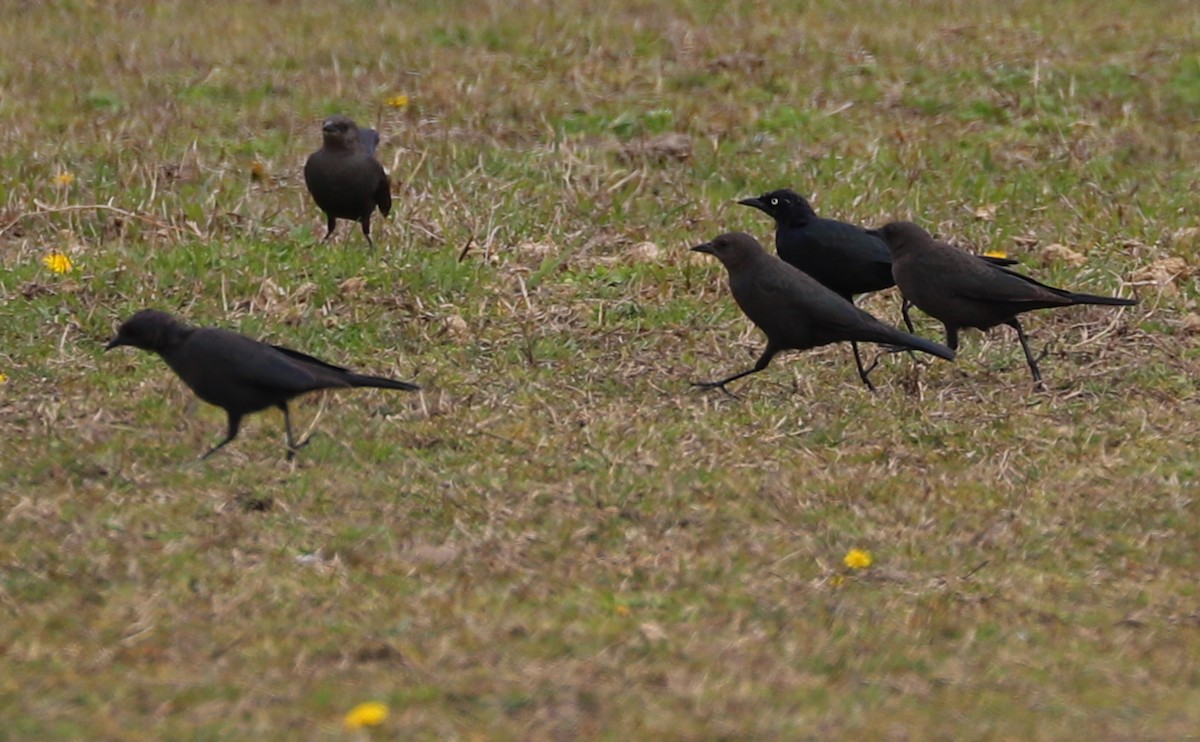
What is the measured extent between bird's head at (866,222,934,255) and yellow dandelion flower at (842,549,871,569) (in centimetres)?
255

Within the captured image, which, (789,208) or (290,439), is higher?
(789,208)

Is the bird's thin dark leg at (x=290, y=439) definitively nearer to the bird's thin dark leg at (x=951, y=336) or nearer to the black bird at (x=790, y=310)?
the black bird at (x=790, y=310)

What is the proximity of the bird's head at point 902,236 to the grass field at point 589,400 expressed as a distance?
0.53 meters

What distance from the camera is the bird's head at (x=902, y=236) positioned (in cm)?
813

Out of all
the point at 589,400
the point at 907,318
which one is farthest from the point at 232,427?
the point at 907,318

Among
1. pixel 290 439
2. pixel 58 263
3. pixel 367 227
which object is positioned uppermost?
pixel 290 439

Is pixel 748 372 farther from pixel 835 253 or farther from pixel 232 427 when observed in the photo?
pixel 232 427

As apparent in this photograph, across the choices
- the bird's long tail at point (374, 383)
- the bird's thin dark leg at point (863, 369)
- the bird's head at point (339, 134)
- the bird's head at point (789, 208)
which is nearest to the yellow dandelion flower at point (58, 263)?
the bird's head at point (339, 134)

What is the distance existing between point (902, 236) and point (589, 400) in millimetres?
1594

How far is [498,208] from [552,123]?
186 centimetres

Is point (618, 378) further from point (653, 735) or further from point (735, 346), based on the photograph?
point (653, 735)

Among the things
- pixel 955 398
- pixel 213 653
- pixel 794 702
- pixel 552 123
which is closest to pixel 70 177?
pixel 552 123

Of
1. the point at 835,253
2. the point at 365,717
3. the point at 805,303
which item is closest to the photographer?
the point at 365,717

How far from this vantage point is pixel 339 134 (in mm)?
9594
